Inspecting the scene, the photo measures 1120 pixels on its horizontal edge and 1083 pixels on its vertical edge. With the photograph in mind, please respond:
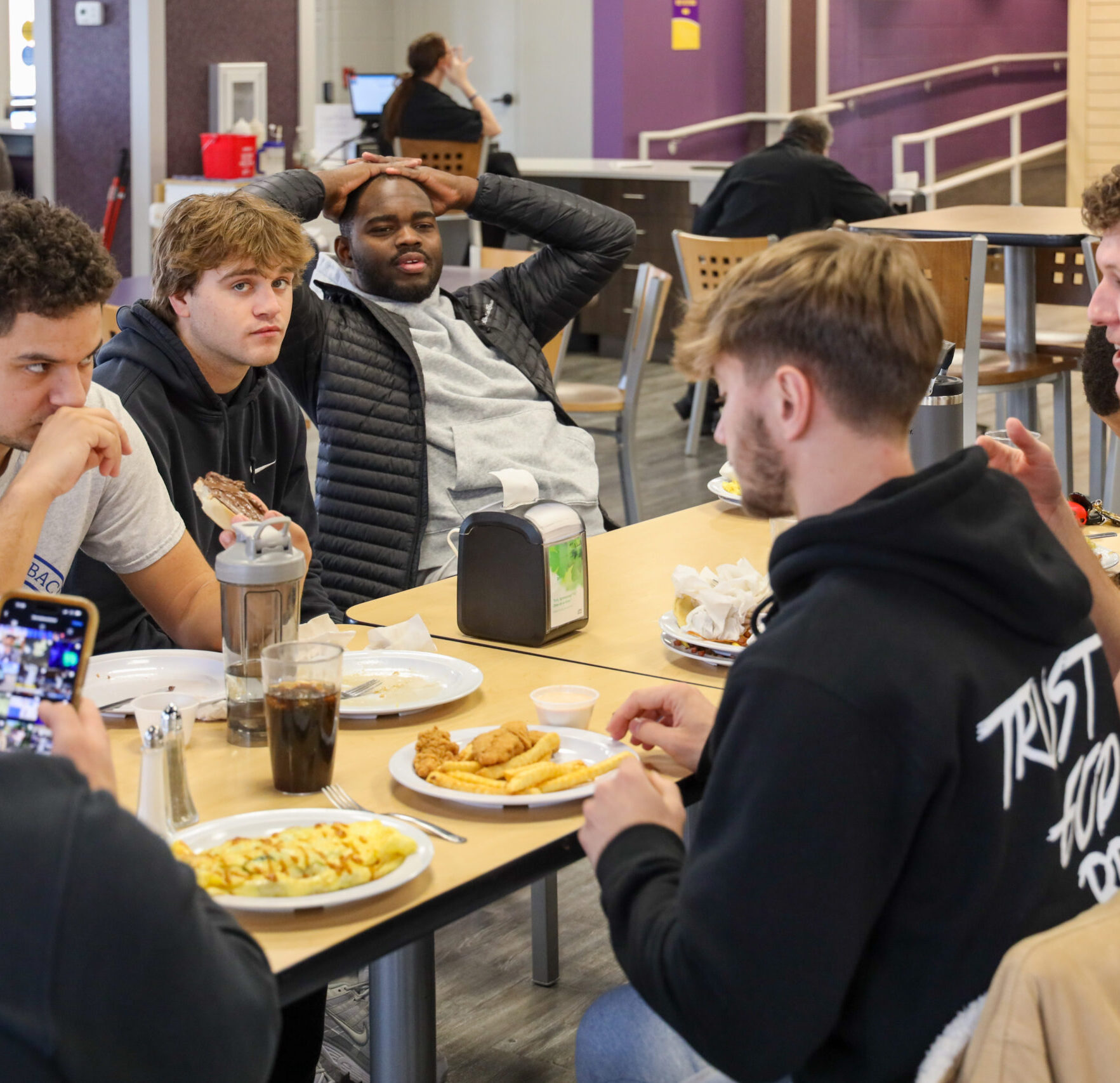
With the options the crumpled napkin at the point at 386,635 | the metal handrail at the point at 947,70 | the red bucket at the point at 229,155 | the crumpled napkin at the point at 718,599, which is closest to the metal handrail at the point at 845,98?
the metal handrail at the point at 947,70

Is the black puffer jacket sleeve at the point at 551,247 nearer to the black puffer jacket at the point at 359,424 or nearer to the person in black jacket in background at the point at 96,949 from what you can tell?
the black puffer jacket at the point at 359,424

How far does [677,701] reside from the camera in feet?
4.51

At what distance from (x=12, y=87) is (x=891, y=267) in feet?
24.9

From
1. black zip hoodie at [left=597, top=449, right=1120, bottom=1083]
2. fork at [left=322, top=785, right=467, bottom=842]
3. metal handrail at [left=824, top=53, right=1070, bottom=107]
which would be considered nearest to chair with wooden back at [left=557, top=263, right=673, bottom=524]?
fork at [left=322, top=785, right=467, bottom=842]

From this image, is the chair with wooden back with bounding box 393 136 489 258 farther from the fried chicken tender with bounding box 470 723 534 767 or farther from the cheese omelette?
the cheese omelette

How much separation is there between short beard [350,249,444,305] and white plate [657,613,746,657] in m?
1.27

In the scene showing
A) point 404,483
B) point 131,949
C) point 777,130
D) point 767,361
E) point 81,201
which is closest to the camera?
point 131,949

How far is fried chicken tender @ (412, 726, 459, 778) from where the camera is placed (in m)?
1.30

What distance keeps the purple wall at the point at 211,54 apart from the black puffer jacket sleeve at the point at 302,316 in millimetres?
3462

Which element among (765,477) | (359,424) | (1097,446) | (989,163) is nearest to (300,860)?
(765,477)

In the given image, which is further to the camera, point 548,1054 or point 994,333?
point 994,333

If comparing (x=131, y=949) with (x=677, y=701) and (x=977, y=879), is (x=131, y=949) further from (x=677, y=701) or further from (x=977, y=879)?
(x=677, y=701)

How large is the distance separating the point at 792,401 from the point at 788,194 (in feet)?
17.6

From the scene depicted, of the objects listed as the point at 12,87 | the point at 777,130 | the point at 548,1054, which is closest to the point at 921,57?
the point at 777,130
